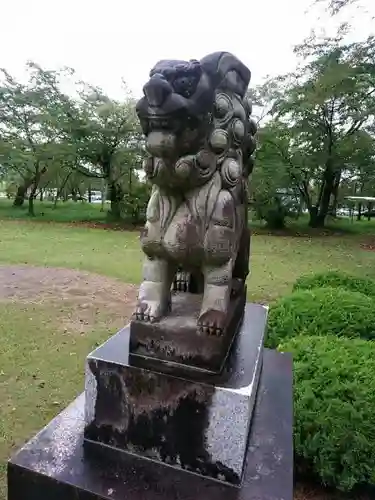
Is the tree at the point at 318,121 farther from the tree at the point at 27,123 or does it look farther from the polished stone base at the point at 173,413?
the polished stone base at the point at 173,413

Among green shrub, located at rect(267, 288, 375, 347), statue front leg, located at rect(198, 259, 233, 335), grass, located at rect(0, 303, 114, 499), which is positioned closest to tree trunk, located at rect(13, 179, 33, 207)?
grass, located at rect(0, 303, 114, 499)

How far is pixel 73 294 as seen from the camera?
5.30 metres

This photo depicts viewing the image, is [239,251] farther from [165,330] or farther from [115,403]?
[115,403]

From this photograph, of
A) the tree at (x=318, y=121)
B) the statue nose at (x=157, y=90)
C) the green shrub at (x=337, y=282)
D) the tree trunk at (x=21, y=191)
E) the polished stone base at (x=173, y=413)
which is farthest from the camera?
the tree trunk at (x=21, y=191)

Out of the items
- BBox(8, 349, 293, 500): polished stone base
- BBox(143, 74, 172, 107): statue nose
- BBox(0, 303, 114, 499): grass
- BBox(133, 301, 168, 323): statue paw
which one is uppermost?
BBox(143, 74, 172, 107): statue nose

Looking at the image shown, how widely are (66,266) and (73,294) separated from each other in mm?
1760

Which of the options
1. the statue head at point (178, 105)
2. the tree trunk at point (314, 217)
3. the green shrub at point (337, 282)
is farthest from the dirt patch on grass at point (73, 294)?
the tree trunk at point (314, 217)

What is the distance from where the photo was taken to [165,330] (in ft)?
4.52

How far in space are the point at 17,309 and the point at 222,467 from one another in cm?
391

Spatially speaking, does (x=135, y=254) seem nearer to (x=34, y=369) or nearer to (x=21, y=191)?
(x=34, y=369)

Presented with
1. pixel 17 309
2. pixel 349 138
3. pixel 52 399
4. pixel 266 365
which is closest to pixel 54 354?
pixel 52 399

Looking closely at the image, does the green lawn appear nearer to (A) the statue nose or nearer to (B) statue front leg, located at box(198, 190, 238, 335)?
(B) statue front leg, located at box(198, 190, 238, 335)

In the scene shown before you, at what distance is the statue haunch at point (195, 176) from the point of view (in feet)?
3.92

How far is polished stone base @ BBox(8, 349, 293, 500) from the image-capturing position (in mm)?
1225
